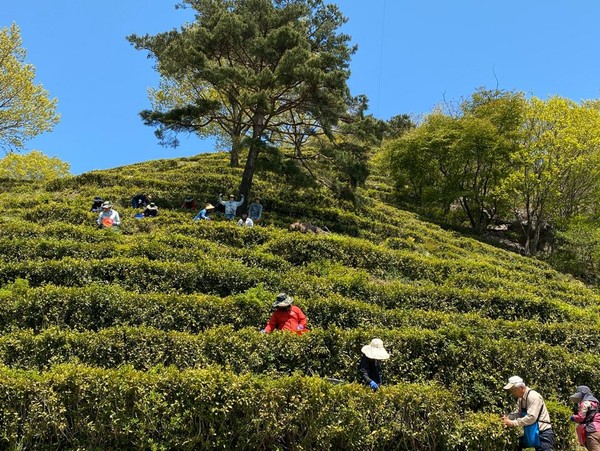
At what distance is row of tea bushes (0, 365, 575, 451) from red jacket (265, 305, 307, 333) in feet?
8.04

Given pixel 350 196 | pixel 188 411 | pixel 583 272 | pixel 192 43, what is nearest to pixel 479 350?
pixel 188 411

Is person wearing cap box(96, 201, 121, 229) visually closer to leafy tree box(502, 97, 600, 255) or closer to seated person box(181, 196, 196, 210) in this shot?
seated person box(181, 196, 196, 210)

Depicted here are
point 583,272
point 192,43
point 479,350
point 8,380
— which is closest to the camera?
point 8,380

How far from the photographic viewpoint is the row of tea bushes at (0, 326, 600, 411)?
7641 millimetres

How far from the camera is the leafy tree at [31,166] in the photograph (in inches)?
1721

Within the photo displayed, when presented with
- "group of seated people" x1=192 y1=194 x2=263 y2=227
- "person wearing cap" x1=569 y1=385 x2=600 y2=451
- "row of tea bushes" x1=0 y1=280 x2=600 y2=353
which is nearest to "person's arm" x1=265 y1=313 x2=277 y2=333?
"row of tea bushes" x1=0 y1=280 x2=600 y2=353

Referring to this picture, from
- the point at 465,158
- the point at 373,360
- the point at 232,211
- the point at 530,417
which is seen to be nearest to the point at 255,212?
the point at 232,211

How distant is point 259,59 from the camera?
2038 cm

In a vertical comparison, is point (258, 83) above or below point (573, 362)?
above

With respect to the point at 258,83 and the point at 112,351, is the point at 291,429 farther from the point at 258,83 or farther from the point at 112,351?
the point at 258,83

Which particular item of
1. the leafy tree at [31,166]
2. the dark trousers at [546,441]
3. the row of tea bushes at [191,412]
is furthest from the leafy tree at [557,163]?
the leafy tree at [31,166]

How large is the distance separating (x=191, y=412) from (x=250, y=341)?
7.53 ft

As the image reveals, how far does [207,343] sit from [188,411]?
2.13 meters

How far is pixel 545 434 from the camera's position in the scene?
632 centimetres
